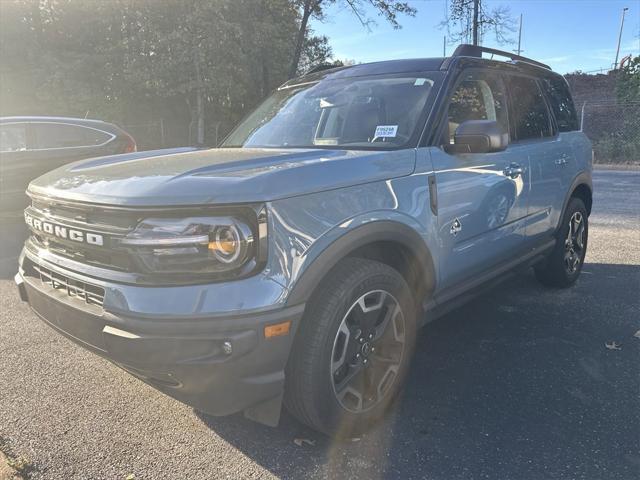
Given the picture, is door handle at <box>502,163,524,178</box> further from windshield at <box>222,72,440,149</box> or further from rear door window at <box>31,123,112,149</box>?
rear door window at <box>31,123,112,149</box>

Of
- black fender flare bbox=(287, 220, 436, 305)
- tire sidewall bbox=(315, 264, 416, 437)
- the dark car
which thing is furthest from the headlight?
the dark car

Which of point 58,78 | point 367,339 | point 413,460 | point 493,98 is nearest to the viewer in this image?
point 413,460

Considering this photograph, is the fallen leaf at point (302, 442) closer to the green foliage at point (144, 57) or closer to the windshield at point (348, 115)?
the windshield at point (348, 115)

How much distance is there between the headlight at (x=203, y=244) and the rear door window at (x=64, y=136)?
655 cm

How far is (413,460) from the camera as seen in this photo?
2400 mm

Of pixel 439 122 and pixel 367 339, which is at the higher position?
pixel 439 122

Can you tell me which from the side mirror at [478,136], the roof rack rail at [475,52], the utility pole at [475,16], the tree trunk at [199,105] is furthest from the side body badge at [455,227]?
the utility pole at [475,16]

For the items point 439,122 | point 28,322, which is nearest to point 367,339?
point 439,122

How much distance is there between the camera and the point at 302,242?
214 cm

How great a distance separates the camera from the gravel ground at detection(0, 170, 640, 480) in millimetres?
2357

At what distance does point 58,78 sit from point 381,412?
19.1m

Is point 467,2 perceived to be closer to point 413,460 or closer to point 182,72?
point 182,72

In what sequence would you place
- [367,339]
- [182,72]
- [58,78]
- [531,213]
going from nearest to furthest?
[367,339], [531,213], [182,72], [58,78]

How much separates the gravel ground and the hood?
1.22 metres
